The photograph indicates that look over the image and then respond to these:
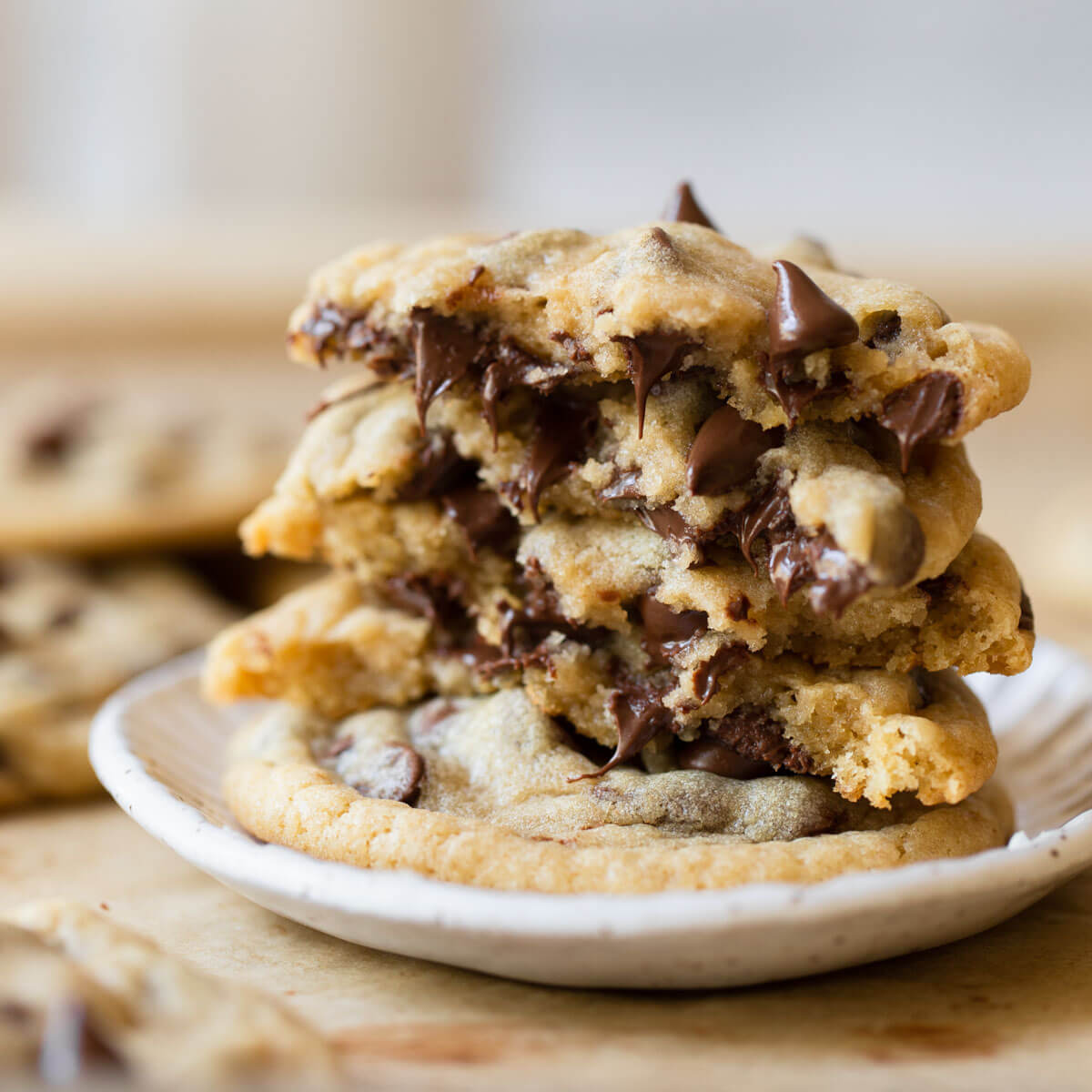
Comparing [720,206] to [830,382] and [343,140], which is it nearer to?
[343,140]

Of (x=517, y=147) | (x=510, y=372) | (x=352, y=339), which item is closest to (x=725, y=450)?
(x=510, y=372)

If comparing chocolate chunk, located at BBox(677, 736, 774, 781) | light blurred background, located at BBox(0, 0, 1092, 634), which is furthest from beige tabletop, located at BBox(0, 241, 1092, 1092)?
light blurred background, located at BBox(0, 0, 1092, 634)

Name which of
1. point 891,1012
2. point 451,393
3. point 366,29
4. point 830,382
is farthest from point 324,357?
point 366,29

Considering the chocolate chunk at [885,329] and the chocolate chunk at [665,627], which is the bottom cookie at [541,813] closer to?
the chocolate chunk at [665,627]

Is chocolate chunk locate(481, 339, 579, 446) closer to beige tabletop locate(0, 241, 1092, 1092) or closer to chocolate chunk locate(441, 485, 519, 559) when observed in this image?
chocolate chunk locate(441, 485, 519, 559)

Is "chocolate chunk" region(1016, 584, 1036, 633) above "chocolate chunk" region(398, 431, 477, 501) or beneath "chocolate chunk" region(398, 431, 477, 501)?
beneath

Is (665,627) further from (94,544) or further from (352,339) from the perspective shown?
(94,544)
